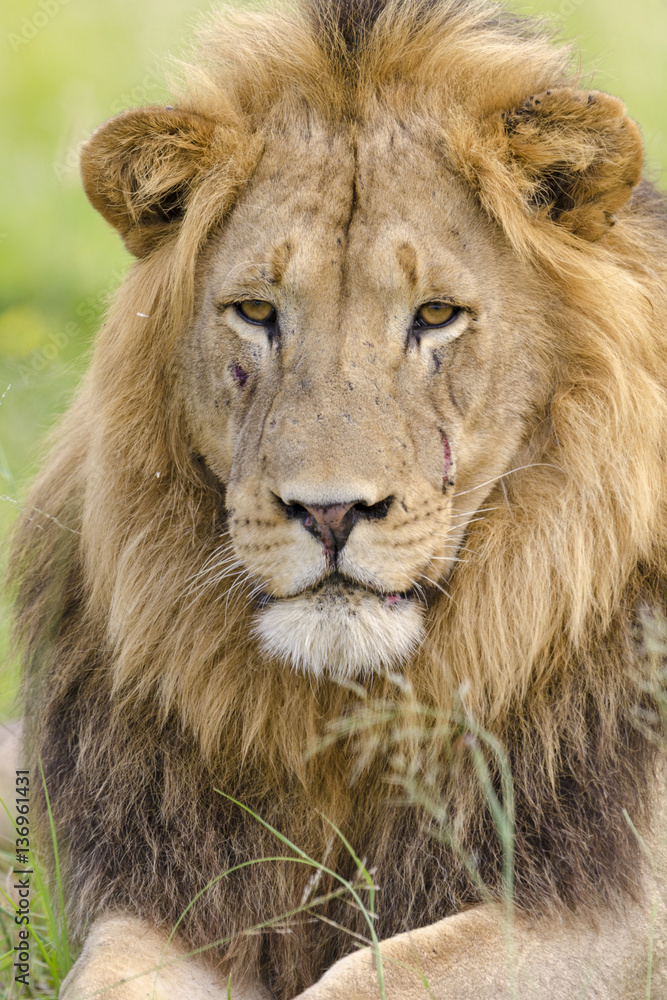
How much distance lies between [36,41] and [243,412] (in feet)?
30.6

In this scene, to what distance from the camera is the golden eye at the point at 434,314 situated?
9.34 feet

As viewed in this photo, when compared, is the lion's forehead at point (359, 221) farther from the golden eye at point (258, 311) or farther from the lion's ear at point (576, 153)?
the lion's ear at point (576, 153)

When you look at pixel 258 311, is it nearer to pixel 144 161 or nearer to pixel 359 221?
pixel 359 221

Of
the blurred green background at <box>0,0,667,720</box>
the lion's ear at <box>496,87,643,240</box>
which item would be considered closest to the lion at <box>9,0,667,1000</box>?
the lion's ear at <box>496,87,643,240</box>

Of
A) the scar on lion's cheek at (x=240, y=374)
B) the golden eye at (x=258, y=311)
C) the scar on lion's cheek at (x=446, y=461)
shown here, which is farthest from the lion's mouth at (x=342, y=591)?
the golden eye at (x=258, y=311)

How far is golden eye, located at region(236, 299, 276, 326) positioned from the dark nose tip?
1.76ft

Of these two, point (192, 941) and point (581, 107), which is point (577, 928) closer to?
point (192, 941)

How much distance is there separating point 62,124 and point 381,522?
8221mm

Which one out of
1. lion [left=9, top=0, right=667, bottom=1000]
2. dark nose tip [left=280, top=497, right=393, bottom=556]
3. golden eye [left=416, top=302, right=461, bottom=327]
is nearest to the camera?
dark nose tip [left=280, top=497, right=393, bottom=556]

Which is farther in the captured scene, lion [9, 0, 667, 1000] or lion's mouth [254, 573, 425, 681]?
lion [9, 0, 667, 1000]

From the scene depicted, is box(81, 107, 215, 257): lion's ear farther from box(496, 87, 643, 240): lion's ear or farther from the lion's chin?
the lion's chin

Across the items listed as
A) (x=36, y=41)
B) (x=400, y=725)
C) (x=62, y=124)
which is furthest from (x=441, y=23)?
(x=36, y=41)

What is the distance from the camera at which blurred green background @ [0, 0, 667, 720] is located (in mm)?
7605

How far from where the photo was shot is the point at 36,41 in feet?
36.3
